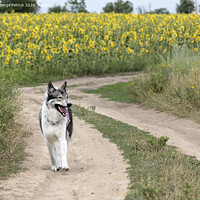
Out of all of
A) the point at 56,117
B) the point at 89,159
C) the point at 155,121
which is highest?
the point at 56,117

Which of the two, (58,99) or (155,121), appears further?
(155,121)

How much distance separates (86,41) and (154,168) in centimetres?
1920

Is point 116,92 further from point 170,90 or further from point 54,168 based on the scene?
point 54,168

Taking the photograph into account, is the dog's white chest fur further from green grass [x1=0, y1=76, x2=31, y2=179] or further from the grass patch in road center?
the grass patch in road center

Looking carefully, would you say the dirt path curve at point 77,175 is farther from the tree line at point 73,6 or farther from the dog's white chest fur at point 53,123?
the tree line at point 73,6

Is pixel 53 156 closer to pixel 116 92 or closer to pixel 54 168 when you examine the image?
pixel 54 168

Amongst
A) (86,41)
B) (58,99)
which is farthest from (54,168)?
(86,41)

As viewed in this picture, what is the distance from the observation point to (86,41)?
26172 millimetres

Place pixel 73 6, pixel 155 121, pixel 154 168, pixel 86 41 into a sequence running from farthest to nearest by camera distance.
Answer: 1. pixel 73 6
2. pixel 86 41
3. pixel 155 121
4. pixel 154 168

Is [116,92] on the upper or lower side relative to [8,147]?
lower

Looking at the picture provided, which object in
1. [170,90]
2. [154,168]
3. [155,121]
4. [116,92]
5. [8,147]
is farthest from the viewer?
[116,92]

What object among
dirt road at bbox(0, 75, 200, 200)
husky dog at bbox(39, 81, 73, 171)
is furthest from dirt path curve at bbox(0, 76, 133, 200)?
husky dog at bbox(39, 81, 73, 171)

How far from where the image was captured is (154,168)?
7559mm

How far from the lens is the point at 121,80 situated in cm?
2272
